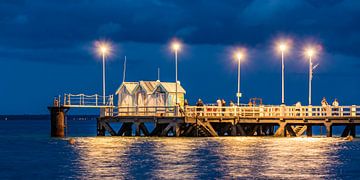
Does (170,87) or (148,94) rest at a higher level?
(170,87)

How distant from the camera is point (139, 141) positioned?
206 ft

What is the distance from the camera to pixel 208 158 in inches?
1857

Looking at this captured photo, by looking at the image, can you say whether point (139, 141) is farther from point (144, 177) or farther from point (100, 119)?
point (144, 177)

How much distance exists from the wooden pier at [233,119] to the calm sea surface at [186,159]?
1551mm

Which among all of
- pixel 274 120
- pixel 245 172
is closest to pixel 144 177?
pixel 245 172

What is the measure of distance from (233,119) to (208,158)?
1766 centimetres

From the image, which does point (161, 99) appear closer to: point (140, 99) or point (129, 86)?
point (140, 99)

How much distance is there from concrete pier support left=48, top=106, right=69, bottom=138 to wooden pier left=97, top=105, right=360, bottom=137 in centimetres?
344

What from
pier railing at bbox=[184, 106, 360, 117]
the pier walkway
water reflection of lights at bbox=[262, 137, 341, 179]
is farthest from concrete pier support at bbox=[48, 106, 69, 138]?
water reflection of lights at bbox=[262, 137, 341, 179]

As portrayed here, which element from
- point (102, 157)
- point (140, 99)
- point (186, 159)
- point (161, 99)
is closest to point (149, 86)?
point (140, 99)

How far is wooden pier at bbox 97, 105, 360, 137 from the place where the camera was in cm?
6150

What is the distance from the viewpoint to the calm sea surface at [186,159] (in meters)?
39.1

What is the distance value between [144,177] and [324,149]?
18005 mm

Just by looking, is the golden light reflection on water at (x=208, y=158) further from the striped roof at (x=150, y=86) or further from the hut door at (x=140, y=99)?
the striped roof at (x=150, y=86)
